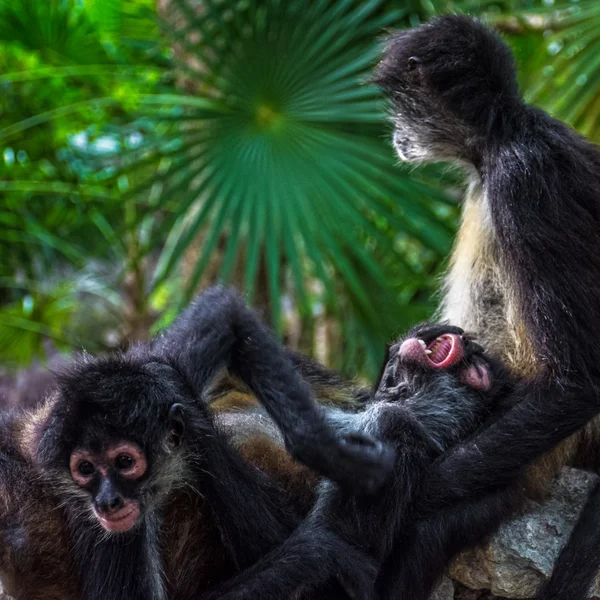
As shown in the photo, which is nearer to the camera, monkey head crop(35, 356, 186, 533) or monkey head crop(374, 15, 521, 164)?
monkey head crop(35, 356, 186, 533)

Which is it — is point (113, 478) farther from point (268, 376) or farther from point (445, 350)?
point (445, 350)

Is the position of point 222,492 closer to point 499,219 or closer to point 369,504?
point 369,504

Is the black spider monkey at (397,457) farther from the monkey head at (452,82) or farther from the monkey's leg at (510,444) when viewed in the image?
the monkey head at (452,82)

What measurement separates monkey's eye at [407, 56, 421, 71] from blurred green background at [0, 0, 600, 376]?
2.82 ft

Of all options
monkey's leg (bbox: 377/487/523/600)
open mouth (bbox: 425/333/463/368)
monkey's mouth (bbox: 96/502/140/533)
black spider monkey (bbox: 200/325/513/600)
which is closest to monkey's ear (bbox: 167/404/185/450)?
monkey's mouth (bbox: 96/502/140/533)

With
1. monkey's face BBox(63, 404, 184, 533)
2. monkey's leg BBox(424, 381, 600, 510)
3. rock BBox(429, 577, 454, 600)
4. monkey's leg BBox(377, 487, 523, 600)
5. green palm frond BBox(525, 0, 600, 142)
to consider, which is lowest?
rock BBox(429, 577, 454, 600)

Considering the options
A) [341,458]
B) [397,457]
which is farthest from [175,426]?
[397,457]

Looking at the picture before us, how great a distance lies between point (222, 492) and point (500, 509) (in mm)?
880

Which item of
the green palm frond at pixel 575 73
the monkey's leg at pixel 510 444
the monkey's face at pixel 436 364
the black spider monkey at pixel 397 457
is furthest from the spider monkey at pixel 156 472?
the green palm frond at pixel 575 73

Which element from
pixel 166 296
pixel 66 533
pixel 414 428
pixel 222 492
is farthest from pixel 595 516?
pixel 166 296

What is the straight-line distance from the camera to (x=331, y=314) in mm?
5328

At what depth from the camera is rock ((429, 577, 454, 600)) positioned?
297 cm

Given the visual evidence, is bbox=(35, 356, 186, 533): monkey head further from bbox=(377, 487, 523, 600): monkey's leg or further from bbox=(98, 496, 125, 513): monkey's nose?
bbox=(377, 487, 523, 600): monkey's leg

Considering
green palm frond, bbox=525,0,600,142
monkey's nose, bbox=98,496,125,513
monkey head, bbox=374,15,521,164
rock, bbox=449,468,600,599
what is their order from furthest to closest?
1. green palm frond, bbox=525,0,600,142
2. monkey head, bbox=374,15,521,164
3. rock, bbox=449,468,600,599
4. monkey's nose, bbox=98,496,125,513
